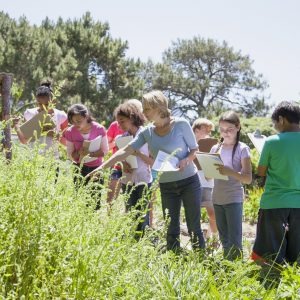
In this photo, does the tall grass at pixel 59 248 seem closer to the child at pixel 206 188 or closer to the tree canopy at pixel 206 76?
the child at pixel 206 188

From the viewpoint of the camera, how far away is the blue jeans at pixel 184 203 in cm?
366

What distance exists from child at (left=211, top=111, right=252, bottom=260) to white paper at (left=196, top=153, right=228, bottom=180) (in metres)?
0.09

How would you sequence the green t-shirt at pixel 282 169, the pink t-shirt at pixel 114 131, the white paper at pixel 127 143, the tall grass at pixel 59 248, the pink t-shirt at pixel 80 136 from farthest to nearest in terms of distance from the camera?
the pink t-shirt at pixel 114 131 → the pink t-shirt at pixel 80 136 → the white paper at pixel 127 143 → the green t-shirt at pixel 282 169 → the tall grass at pixel 59 248

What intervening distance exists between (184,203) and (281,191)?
2.57 feet

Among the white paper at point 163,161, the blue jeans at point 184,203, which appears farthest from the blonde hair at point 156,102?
the blue jeans at point 184,203

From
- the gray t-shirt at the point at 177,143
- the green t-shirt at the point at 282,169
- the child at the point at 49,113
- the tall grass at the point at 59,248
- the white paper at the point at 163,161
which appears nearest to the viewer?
the tall grass at the point at 59,248

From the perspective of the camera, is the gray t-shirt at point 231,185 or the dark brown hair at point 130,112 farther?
the dark brown hair at point 130,112

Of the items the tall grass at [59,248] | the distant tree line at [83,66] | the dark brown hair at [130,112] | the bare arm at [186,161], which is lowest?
the tall grass at [59,248]

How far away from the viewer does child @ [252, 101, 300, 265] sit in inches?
127

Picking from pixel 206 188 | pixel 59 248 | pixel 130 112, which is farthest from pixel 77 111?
pixel 59 248

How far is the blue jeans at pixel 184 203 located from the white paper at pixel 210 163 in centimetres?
11

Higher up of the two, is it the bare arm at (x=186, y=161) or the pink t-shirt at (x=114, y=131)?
the pink t-shirt at (x=114, y=131)

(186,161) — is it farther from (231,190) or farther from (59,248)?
(59,248)

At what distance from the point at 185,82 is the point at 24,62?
1678 centimetres
